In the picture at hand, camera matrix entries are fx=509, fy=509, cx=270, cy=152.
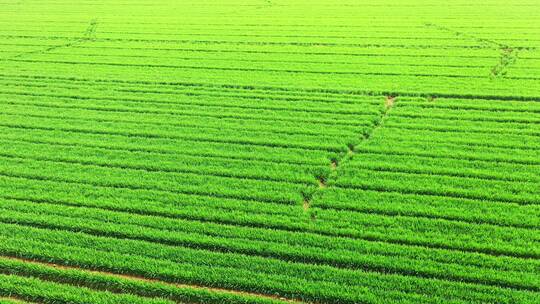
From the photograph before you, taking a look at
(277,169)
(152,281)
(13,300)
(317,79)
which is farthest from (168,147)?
(317,79)

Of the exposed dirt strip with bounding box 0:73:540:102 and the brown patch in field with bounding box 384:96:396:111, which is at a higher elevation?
the exposed dirt strip with bounding box 0:73:540:102

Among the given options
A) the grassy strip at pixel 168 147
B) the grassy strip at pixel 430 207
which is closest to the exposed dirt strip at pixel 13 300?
the grassy strip at pixel 168 147

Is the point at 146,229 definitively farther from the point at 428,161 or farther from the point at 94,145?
the point at 428,161

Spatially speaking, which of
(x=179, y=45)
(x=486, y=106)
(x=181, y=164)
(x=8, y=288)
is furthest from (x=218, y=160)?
(x=179, y=45)

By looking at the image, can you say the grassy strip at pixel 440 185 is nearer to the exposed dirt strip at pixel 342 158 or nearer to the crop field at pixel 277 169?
the crop field at pixel 277 169

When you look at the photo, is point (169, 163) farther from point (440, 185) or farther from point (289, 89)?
point (440, 185)

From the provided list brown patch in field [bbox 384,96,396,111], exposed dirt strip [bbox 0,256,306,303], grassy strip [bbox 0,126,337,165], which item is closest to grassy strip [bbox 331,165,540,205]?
grassy strip [bbox 0,126,337,165]

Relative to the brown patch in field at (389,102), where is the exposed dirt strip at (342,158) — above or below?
below

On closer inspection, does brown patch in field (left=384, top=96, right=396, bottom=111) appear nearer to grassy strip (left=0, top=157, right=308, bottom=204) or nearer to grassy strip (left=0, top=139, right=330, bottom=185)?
grassy strip (left=0, top=139, right=330, bottom=185)
